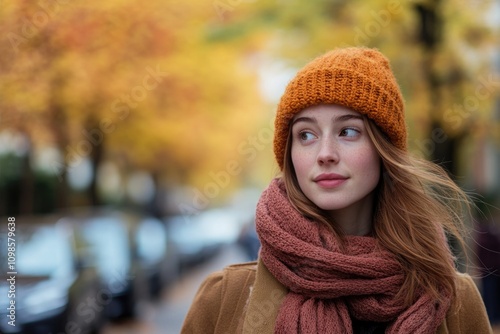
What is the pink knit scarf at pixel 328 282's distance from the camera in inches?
102

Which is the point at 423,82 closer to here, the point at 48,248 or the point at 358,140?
the point at 48,248

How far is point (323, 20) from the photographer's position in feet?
35.8

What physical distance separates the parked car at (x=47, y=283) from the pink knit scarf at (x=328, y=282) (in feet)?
18.2

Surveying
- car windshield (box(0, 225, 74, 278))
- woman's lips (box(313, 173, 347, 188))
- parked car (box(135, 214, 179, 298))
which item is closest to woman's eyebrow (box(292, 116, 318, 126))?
woman's lips (box(313, 173, 347, 188))

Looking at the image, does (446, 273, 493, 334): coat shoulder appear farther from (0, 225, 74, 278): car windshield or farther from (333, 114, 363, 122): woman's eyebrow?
(0, 225, 74, 278): car windshield

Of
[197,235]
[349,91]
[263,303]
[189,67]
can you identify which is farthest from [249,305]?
[197,235]

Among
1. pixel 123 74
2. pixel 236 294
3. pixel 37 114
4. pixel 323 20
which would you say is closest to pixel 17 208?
pixel 37 114

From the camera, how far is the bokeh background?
34.0ft

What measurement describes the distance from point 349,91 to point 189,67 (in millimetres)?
14388

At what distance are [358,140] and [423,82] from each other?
26.7ft

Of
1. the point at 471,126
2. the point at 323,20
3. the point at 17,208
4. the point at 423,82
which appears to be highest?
the point at 323,20

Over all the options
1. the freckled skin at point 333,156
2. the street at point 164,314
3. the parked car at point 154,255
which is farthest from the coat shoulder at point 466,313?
the parked car at point 154,255

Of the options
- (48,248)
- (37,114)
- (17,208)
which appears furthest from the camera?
(17,208)

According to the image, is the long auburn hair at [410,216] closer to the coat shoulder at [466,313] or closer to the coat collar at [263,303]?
the coat shoulder at [466,313]
